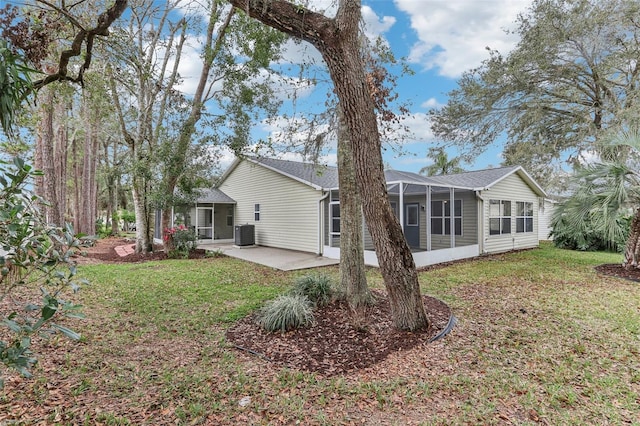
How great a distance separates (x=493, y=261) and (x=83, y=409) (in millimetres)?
11034

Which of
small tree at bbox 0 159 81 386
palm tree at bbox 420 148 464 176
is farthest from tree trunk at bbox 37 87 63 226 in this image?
palm tree at bbox 420 148 464 176

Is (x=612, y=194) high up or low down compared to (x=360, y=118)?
down

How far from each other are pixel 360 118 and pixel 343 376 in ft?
9.04

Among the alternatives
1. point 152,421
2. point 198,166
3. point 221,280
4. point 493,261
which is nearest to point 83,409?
point 152,421

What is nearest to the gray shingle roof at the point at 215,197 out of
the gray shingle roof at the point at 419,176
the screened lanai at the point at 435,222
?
the gray shingle roof at the point at 419,176

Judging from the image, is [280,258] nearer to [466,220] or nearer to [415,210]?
[415,210]

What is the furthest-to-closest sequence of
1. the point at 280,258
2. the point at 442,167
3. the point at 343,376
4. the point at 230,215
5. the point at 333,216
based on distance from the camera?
the point at 442,167 < the point at 230,215 < the point at 333,216 < the point at 280,258 < the point at 343,376

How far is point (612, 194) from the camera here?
Result: 754cm

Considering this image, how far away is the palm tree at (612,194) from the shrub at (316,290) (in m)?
6.74

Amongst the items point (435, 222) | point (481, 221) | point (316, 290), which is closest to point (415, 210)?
point (435, 222)

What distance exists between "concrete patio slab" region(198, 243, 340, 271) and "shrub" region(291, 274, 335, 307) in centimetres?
370

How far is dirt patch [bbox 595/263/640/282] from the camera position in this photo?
7733 mm

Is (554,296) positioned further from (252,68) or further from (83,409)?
(252,68)

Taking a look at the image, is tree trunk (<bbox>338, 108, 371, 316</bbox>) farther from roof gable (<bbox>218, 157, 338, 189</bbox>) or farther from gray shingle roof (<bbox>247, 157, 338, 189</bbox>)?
gray shingle roof (<bbox>247, 157, 338, 189</bbox>)
